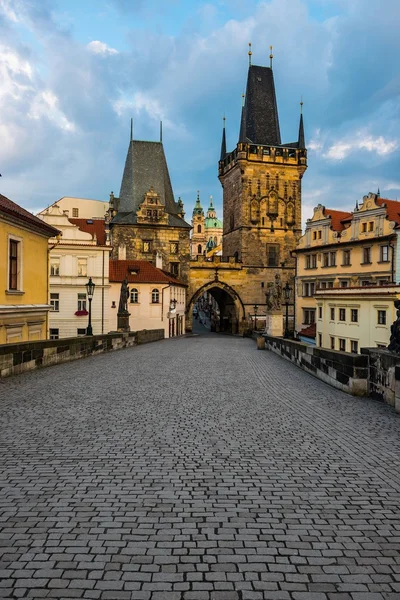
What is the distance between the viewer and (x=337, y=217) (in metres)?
42.0

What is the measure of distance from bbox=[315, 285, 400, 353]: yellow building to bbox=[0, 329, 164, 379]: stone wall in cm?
1473

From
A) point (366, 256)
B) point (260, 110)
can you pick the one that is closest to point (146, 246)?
point (260, 110)

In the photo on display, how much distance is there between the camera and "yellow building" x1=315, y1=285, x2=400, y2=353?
27234 millimetres

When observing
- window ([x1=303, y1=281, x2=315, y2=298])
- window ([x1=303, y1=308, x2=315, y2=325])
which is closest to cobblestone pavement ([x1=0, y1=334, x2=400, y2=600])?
window ([x1=303, y1=281, x2=315, y2=298])

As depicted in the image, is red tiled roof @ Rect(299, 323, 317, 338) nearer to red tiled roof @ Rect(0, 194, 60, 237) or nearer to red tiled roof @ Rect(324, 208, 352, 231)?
red tiled roof @ Rect(324, 208, 352, 231)

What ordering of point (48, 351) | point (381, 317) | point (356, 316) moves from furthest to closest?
point (356, 316) < point (381, 317) < point (48, 351)

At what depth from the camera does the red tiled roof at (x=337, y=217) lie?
40.4 meters

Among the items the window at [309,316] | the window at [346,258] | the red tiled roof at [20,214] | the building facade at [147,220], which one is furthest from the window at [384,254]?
the red tiled roof at [20,214]

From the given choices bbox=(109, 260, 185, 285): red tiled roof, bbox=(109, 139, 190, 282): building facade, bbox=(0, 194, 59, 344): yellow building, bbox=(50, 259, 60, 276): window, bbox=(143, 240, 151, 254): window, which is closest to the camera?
bbox=(0, 194, 59, 344): yellow building

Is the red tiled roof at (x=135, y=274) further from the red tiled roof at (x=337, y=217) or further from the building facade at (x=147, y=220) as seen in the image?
the red tiled roof at (x=337, y=217)

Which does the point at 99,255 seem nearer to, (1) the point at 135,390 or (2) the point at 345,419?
(1) the point at 135,390

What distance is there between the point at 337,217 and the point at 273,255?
41.5ft

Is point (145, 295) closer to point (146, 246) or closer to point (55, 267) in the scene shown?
point (55, 267)

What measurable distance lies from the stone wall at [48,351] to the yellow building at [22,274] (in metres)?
2.47
